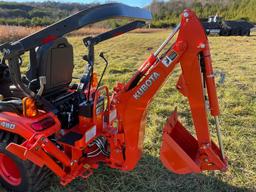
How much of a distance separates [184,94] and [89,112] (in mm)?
876

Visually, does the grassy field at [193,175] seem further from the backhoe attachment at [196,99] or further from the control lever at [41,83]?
the control lever at [41,83]

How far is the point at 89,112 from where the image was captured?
3.25m

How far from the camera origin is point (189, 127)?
5109 mm

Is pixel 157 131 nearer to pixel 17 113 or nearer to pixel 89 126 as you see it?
pixel 89 126

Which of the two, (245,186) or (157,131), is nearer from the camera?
(245,186)

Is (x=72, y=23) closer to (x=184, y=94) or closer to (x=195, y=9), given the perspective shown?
(x=184, y=94)

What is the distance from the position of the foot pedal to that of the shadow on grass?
0.60 m

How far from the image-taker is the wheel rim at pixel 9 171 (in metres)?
3.36

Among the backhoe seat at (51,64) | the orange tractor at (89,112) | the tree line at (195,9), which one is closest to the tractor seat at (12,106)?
the orange tractor at (89,112)

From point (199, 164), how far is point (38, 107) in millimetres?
1518

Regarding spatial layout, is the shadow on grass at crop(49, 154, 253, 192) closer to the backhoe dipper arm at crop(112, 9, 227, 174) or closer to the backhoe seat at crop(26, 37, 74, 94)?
the backhoe dipper arm at crop(112, 9, 227, 174)

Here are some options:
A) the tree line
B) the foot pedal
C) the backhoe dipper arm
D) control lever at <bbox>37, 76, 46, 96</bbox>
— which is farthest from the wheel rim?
the tree line

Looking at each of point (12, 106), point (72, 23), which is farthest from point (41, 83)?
point (72, 23)

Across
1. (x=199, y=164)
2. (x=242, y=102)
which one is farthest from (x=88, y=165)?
(x=242, y=102)
